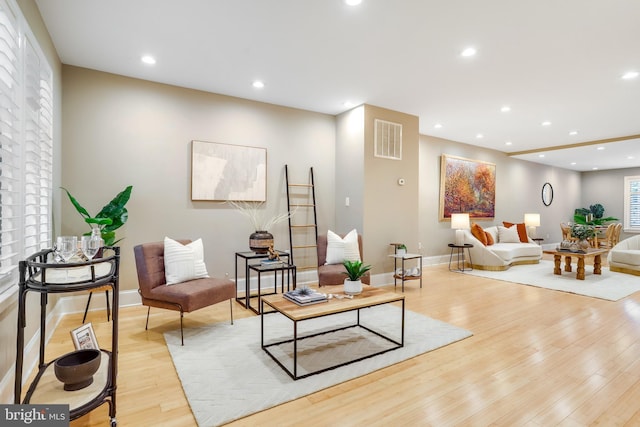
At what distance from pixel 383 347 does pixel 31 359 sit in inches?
104

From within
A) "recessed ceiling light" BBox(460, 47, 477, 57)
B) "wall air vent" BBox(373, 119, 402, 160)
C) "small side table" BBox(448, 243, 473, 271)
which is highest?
"recessed ceiling light" BBox(460, 47, 477, 57)

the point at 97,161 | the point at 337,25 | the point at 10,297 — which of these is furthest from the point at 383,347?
the point at 97,161

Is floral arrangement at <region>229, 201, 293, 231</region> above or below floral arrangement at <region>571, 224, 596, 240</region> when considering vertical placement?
above

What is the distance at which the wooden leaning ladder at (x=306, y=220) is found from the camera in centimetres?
503

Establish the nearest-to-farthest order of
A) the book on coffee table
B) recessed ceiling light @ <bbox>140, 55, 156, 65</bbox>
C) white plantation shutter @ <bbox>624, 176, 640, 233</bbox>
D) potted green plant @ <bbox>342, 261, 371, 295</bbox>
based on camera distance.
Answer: the book on coffee table
potted green plant @ <bbox>342, 261, 371, 295</bbox>
recessed ceiling light @ <bbox>140, 55, 156, 65</bbox>
white plantation shutter @ <bbox>624, 176, 640, 233</bbox>

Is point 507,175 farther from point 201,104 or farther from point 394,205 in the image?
point 201,104

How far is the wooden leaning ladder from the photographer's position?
503 cm

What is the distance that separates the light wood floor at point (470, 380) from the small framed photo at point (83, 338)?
0.38 metres

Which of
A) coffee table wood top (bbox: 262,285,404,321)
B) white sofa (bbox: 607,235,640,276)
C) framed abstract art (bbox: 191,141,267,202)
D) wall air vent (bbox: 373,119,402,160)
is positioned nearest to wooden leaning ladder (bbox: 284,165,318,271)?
framed abstract art (bbox: 191,141,267,202)

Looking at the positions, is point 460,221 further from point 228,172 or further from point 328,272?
point 228,172

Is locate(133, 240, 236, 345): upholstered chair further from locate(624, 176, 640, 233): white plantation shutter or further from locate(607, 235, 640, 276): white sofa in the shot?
locate(624, 176, 640, 233): white plantation shutter

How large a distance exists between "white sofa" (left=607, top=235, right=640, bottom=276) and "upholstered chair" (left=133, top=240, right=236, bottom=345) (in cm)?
710

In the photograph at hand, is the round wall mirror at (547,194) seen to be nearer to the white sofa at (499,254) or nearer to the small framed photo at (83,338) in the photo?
the white sofa at (499,254)

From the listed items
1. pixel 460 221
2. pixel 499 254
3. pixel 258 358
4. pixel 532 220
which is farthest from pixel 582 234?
pixel 258 358
